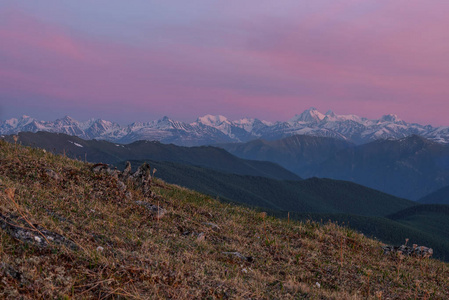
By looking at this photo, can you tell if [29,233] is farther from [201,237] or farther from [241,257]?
[241,257]

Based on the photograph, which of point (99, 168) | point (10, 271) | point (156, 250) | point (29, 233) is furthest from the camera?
point (99, 168)

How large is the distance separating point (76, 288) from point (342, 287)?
774cm

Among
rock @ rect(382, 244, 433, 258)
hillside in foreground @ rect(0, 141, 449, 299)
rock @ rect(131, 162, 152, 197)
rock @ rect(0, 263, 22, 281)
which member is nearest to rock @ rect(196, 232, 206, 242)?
hillside in foreground @ rect(0, 141, 449, 299)

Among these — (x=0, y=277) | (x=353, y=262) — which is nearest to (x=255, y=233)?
(x=353, y=262)

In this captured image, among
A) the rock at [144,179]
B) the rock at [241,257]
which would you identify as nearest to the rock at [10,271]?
the rock at [241,257]

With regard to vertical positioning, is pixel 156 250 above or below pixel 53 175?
below

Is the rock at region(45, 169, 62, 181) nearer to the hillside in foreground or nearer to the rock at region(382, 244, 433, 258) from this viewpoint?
the hillside in foreground

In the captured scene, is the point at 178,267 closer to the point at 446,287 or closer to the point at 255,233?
the point at 255,233

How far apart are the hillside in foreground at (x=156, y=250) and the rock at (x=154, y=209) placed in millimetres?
56

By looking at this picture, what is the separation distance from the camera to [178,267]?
7430 millimetres

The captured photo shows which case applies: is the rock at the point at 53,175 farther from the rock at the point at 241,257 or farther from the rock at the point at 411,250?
the rock at the point at 411,250

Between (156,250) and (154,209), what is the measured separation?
508 centimetres

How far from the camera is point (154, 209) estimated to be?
13484 mm

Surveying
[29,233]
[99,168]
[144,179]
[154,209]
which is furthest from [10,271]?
[144,179]
